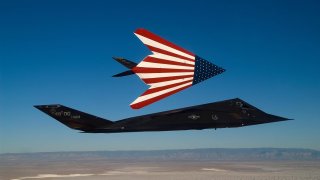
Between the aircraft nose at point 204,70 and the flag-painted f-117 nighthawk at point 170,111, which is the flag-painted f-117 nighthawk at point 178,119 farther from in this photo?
the aircraft nose at point 204,70

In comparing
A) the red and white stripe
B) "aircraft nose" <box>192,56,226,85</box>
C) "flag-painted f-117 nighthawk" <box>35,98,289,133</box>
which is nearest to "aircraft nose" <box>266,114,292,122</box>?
"flag-painted f-117 nighthawk" <box>35,98,289,133</box>

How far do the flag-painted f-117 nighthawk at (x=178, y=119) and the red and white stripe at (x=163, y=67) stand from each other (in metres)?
1.53

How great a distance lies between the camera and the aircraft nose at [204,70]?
38.8ft

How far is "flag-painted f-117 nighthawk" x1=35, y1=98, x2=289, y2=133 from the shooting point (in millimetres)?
13297

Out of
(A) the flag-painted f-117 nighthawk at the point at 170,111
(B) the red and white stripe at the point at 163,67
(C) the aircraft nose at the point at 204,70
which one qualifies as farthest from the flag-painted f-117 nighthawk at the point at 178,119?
(C) the aircraft nose at the point at 204,70

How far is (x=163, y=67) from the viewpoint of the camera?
12.5 metres

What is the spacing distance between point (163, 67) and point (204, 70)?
1399mm

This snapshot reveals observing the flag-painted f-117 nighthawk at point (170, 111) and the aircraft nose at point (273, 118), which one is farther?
the aircraft nose at point (273, 118)

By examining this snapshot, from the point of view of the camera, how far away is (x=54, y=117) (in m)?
14.7

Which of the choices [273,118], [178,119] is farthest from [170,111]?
[273,118]

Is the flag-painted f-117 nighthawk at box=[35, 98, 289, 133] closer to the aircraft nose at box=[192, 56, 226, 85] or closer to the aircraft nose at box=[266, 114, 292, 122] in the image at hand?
the aircraft nose at box=[266, 114, 292, 122]

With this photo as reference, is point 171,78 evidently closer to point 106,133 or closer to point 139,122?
point 139,122

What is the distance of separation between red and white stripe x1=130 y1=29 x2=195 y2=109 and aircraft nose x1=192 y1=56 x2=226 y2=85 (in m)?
0.21

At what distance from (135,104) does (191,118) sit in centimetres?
304
